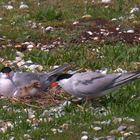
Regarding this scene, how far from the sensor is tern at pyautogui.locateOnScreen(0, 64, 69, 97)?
1214 cm

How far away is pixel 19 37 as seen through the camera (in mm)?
15391

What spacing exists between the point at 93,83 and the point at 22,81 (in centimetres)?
158

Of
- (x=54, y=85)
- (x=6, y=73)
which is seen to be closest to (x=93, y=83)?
(x=54, y=85)

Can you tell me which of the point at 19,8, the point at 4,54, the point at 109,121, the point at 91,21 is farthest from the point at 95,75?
the point at 19,8

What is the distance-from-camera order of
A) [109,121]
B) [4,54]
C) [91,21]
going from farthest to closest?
[91,21]
[4,54]
[109,121]

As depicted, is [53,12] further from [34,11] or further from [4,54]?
[4,54]

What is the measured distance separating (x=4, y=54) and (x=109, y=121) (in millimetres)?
4529

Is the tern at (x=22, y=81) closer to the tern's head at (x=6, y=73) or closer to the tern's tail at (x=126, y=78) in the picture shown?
the tern's head at (x=6, y=73)

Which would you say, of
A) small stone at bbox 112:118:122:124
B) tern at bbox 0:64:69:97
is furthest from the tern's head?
small stone at bbox 112:118:122:124

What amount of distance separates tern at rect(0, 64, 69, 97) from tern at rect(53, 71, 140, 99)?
2.84 feet

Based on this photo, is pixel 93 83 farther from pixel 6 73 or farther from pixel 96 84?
pixel 6 73

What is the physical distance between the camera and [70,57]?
14.0 m

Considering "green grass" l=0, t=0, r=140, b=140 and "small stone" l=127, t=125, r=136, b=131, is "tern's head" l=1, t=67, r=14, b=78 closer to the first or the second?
"green grass" l=0, t=0, r=140, b=140

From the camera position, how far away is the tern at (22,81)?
39.8 ft
